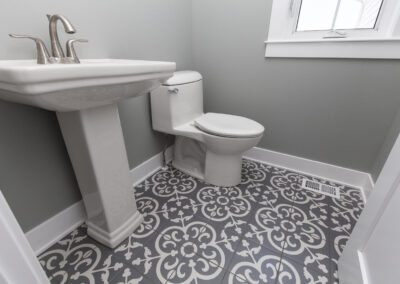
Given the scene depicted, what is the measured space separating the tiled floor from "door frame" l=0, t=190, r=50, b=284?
37cm

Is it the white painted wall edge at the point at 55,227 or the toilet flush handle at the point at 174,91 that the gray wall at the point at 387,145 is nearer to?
the toilet flush handle at the point at 174,91

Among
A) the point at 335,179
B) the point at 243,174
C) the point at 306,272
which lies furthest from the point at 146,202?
the point at 335,179

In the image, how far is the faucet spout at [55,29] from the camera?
65cm

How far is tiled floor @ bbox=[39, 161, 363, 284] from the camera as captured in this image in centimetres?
80

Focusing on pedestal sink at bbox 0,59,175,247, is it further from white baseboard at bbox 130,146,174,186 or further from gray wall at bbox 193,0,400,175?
gray wall at bbox 193,0,400,175

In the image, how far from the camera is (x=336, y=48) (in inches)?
43.7

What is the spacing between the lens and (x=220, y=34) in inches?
54.1

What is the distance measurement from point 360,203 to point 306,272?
661mm

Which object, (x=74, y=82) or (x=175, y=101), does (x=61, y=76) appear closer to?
(x=74, y=82)

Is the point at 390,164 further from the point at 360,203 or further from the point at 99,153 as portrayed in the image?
the point at 99,153

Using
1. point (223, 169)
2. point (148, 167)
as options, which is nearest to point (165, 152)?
point (148, 167)

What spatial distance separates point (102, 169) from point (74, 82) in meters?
0.40

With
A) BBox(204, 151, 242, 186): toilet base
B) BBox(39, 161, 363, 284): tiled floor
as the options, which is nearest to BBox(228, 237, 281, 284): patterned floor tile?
BBox(39, 161, 363, 284): tiled floor

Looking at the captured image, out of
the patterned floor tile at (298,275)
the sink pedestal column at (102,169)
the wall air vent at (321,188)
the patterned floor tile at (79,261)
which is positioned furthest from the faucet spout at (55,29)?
the wall air vent at (321,188)
